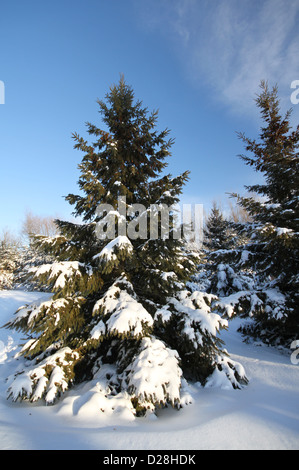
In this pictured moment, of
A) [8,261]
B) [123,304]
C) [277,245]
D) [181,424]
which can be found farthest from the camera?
[8,261]

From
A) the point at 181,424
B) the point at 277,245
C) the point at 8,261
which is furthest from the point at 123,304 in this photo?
the point at 8,261

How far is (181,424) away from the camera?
3.11 meters

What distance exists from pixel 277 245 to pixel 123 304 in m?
4.61

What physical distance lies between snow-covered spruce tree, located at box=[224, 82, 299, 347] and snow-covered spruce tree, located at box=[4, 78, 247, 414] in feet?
6.65

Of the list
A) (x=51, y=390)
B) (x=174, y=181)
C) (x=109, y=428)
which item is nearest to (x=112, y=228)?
(x=174, y=181)

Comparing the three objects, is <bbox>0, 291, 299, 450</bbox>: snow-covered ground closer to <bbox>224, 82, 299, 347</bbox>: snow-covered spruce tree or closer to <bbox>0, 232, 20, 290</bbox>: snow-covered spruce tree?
<bbox>224, 82, 299, 347</bbox>: snow-covered spruce tree

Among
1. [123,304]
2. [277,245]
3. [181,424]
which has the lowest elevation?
[181,424]

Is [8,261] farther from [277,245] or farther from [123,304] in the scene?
[277,245]

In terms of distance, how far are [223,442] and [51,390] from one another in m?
2.66

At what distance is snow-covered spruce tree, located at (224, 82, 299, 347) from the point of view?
17.5 feet

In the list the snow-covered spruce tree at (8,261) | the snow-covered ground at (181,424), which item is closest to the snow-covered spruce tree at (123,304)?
the snow-covered ground at (181,424)

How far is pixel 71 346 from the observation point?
168 inches

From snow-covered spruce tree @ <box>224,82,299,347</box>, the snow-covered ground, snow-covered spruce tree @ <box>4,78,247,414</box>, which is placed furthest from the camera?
snow-covered spruce tree @ <box>224,82,299,347</box>

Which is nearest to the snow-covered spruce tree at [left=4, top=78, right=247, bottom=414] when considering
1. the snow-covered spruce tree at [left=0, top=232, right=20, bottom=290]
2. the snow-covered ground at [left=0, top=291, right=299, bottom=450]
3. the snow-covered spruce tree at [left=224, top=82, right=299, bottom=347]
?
the snow-covered ground at [left=0, top=291, right=299, bottom=450]
